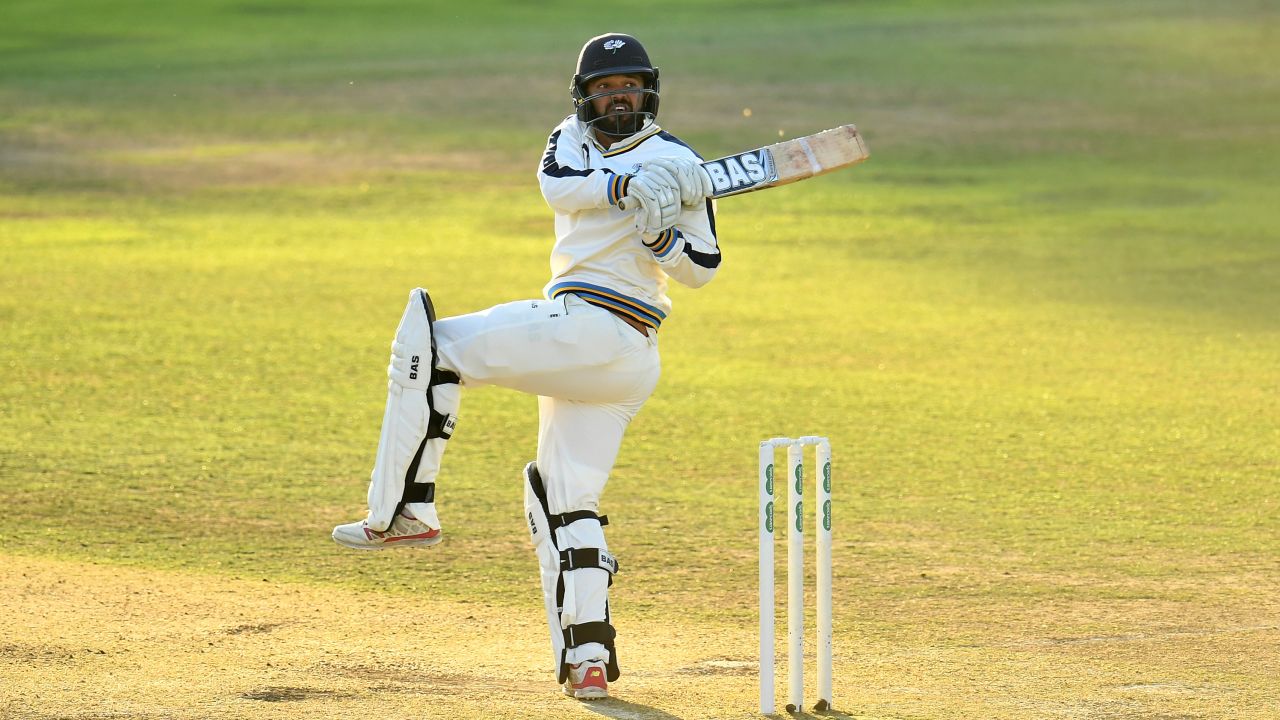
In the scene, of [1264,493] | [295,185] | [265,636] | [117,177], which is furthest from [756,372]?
[117,177]

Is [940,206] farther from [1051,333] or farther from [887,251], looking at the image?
[1051,333]

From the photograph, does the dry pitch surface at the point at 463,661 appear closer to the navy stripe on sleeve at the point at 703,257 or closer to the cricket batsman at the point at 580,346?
the cricket batsman at the point at 580,346

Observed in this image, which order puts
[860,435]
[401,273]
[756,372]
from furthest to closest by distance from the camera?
[401,273] < [756,372] < [860,435]

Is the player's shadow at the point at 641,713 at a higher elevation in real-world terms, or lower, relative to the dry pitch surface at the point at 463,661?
lower

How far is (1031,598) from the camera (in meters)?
5.96

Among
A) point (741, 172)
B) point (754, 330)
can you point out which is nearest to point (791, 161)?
point (741, 172)

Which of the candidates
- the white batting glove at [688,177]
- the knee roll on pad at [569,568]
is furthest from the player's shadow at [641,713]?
the white batting glove at [688,177]

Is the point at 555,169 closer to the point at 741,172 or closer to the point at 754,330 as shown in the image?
the point at 741,172

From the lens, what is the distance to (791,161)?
4945 mm

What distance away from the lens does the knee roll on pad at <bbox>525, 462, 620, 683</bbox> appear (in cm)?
484

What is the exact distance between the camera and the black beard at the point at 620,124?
489 cm

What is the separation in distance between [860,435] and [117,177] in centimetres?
1199

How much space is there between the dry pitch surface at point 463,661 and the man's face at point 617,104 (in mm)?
1633

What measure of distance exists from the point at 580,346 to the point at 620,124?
0.67 m
